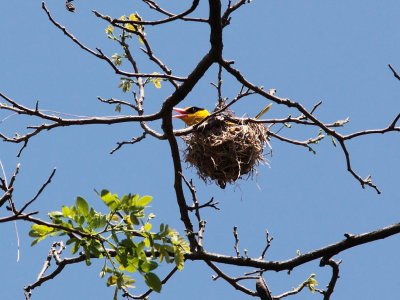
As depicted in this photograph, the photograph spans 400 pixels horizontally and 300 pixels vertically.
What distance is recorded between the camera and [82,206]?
300cm

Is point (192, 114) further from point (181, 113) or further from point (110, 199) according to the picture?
point (110, 199)

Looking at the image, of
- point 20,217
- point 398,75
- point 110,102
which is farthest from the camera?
point 110,102

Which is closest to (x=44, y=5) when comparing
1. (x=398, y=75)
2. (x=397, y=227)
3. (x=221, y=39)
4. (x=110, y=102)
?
(x=221, y=39)

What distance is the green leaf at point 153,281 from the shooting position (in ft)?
9.85

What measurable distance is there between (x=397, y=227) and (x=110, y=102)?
315 cm

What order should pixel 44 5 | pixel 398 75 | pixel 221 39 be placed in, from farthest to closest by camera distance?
1. pixel 44 5
2. pixel 221 39
3. pixel 398 75

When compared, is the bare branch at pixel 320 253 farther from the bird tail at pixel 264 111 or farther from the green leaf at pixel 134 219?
the bird tail at pixel 264 111

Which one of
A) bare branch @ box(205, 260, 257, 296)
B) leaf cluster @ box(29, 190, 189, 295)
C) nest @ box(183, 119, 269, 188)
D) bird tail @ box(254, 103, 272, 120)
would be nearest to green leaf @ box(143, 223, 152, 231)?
leaf cluster @ box(29, 190, 189, 295)

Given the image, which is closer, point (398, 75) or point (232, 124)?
point (398, 75)

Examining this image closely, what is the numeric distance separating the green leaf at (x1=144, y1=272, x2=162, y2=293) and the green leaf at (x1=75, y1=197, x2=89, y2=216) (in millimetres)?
416

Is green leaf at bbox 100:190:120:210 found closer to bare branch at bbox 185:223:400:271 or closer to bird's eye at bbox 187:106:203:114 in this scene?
bare branch at bbox 185:223:400:271

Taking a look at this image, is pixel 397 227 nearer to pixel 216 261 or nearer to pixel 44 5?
pixel 216 261

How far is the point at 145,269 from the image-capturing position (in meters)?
3.05

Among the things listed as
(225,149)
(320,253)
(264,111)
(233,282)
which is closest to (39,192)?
(320,253)
